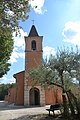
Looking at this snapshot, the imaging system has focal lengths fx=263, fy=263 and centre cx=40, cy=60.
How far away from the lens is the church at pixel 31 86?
4100 cm

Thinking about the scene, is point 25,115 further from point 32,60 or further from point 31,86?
point 32,60

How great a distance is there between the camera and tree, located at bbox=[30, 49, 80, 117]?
2025cm

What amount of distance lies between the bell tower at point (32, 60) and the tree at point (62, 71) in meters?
17.0

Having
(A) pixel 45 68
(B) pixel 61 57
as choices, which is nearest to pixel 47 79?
(A) pixel 45 68

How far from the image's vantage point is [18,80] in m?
43.8

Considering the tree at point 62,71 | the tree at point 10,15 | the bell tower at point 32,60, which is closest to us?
the tree at point 10,15

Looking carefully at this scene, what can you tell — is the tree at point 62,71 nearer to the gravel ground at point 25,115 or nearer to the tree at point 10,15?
the gravel ground at point 25,115

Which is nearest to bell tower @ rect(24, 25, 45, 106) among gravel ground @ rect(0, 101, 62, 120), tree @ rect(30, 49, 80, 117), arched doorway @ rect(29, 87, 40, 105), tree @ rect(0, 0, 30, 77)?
arched doorway @ rect(29, 87, 40, 105)

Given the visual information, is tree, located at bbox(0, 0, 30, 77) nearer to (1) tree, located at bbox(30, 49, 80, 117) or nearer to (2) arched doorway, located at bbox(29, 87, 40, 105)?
(1) tree, located at bbox(30, 49, 80, 117)

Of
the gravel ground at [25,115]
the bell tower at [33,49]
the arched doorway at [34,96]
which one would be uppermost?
the bell tower at [33,49]

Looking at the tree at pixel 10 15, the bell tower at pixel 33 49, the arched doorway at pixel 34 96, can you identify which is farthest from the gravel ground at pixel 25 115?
the bell tower at pixel 33 49

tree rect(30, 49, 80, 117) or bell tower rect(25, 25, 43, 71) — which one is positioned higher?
bell tower rect(25, 25, 43, 71)

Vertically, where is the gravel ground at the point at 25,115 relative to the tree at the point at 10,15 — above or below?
below

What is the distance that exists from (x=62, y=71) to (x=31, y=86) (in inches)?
793
